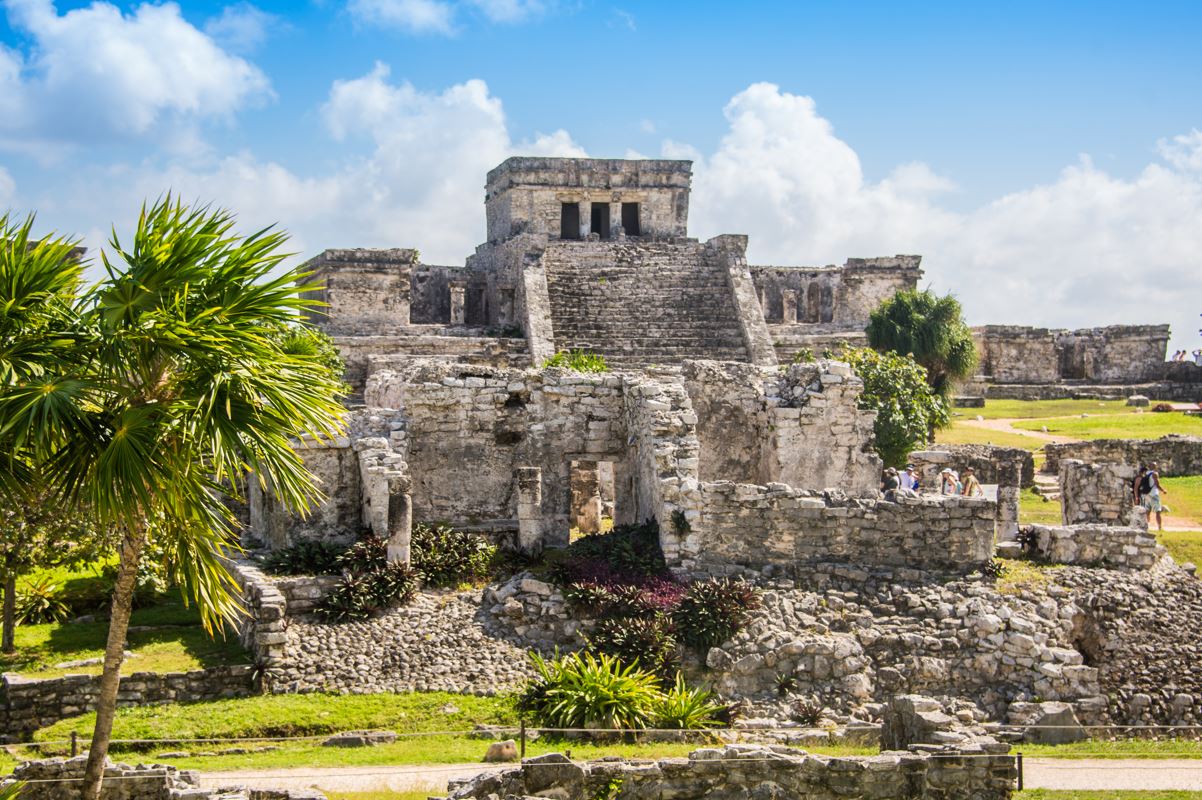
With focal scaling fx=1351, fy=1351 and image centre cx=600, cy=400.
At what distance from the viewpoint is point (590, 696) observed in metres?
13.4

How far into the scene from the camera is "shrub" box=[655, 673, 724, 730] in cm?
1352

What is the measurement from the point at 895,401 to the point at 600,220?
49.0 ft

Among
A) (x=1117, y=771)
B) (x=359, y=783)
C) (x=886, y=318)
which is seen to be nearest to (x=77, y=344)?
(x=359, y=783)

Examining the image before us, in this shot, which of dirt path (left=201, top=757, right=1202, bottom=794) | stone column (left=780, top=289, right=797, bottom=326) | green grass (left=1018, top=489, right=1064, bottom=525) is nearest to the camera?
dirt path (left=201, top=757, right=1202, bottom=794)

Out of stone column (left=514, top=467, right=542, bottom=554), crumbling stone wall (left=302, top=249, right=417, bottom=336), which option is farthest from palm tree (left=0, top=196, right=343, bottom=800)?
crumbling stone wall (left=302, top=249, right=417, bottom=336)

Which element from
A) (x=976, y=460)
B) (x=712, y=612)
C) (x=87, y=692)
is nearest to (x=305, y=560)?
(x=87, y=692)

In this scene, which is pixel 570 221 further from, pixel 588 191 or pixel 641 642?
pixel 641 642

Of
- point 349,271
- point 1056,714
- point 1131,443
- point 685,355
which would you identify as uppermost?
point 349,271

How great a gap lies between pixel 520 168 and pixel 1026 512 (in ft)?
59.3

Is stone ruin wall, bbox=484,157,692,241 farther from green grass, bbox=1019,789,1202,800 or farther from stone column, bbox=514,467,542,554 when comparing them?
green grass, bbox=1019,789,1202,800

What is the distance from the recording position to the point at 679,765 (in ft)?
35.2

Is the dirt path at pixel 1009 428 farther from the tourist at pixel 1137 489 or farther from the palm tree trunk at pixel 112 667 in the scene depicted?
the palm tree trunk at pixel 112 667

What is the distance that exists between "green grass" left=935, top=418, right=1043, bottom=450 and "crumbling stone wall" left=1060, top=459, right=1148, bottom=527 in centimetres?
917

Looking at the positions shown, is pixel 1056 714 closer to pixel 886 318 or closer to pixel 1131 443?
pixel 1131 443
